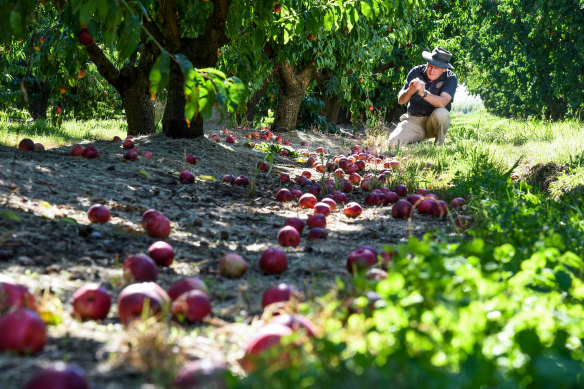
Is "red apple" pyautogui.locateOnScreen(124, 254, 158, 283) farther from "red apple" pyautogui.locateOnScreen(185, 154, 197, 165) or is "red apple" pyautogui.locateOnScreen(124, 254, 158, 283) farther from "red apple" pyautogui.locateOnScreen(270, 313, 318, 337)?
"red apple" pyautogui.locateOnScreen(185, 154, 197, 165)

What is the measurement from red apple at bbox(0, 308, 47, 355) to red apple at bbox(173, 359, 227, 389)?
1.76ft

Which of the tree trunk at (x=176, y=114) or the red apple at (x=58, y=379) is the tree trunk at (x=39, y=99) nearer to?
the tree trunk at (x=176, y=114)

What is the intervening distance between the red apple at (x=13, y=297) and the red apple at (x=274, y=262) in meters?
1.27

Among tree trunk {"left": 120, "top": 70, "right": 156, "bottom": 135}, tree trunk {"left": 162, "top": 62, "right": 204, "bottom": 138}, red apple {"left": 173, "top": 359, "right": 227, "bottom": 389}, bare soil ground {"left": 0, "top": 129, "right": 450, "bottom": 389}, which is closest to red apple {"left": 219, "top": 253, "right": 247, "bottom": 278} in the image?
bare soil ground {"left": 0, "top": 129, "right": 450, "bottom": 389}

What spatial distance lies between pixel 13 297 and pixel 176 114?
17.6 ft

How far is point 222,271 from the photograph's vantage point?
9.74 feet

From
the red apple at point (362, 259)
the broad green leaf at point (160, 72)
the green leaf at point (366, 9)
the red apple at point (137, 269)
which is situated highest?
the green leaf at point (366, 9)

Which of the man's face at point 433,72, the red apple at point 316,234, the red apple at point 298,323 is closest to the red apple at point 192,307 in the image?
the red apple at point 298,323

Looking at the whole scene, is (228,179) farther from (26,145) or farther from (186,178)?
(26,145)

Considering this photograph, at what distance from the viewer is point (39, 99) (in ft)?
55.2

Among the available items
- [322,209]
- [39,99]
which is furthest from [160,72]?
[39,99]

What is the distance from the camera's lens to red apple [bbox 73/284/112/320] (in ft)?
7.03

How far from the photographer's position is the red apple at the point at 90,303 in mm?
2143

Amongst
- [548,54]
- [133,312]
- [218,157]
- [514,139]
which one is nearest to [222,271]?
[133,312]
